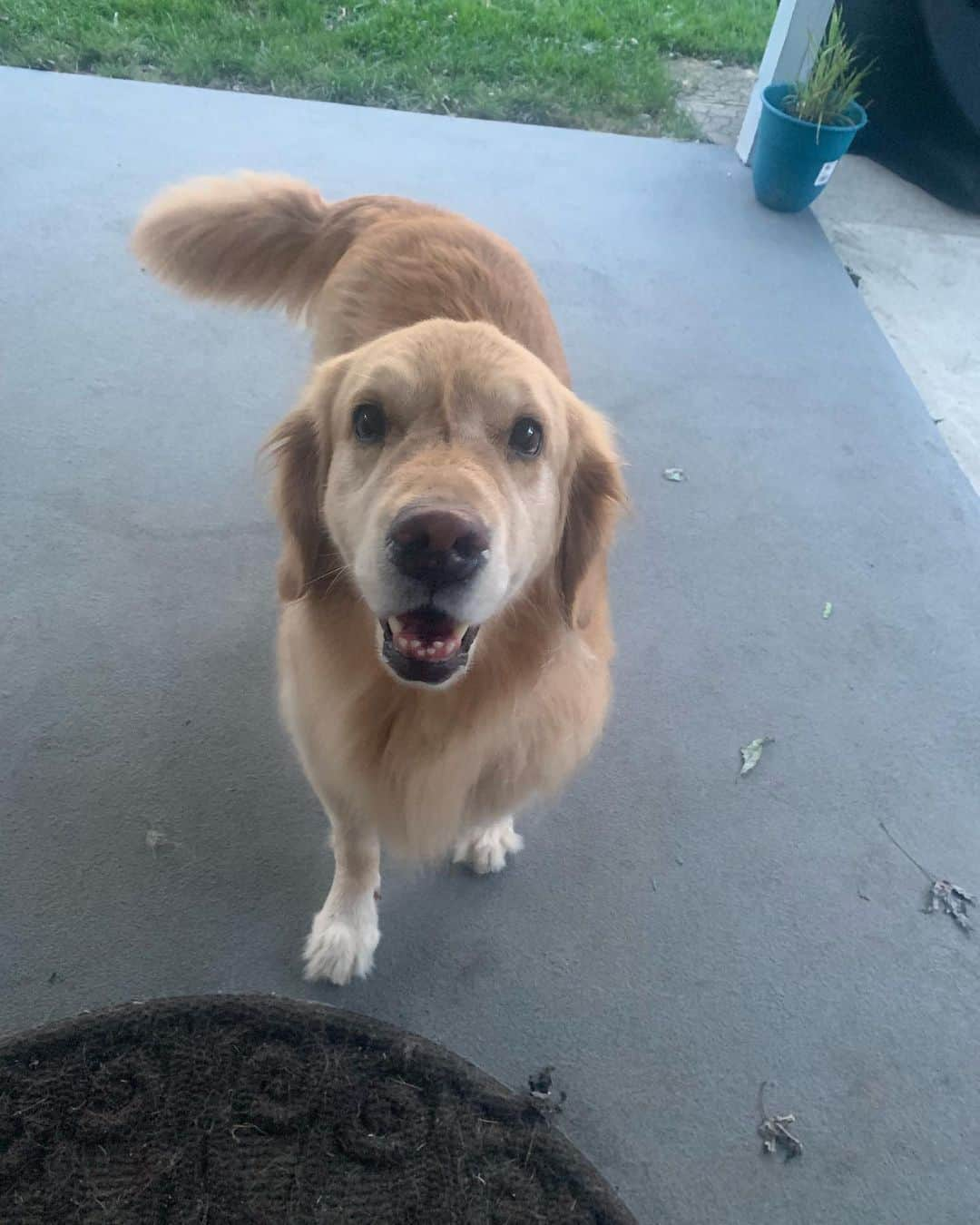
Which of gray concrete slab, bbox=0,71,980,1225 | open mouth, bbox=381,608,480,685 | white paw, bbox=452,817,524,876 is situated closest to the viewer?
open mouth, bbox=381,608,480,685

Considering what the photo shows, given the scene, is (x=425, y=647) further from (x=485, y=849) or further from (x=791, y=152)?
(x=791, y=152)

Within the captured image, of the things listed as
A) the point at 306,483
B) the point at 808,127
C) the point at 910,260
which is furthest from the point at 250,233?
the point at 910,260

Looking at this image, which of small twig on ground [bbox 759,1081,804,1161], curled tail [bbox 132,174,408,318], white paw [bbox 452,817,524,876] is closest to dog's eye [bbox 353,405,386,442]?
white paw [bbox 452,817,524,876]

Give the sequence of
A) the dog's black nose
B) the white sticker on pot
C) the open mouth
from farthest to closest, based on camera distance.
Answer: the white sticker on pot → the open mouth → the dog's black nose

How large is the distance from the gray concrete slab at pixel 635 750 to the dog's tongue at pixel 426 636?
0.71 m

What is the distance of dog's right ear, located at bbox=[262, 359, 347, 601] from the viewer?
53.6 inches

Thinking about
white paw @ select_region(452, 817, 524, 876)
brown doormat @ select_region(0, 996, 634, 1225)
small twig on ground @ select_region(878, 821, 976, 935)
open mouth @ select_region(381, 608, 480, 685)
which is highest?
open mouth @ select_region(381, 608, 480, 685)

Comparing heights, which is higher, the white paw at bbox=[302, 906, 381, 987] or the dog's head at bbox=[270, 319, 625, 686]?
the dog's head at bbox=[270, 319, 625, 686]

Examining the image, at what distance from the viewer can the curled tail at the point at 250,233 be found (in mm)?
2035

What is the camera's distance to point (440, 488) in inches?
41.8

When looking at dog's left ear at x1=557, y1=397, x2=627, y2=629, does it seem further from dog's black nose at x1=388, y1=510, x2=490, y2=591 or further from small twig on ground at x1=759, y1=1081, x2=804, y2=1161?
small twig on ground at x1=759, y1=1081, x2=804, y2=1161

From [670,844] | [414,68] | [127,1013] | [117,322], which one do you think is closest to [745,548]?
[670,844]

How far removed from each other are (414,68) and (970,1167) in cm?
466

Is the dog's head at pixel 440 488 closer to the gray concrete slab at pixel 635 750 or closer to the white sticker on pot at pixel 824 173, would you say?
the gray concrete slab at pixel 635 750
